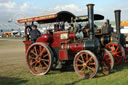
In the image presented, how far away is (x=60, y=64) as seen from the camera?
5172 mm

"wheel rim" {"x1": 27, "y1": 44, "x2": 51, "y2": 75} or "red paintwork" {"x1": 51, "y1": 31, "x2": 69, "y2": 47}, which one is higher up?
"red paintwork" {"x1": 51, "y1": 31, "x2": 69, "y2": 47}

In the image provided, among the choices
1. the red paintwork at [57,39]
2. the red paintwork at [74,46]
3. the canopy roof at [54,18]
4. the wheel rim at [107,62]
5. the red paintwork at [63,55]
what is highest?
the canopy roof at [54,18]

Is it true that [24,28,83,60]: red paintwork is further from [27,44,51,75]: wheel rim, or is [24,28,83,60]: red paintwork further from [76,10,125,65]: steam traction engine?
[76,10,125,65]: steam traction engine

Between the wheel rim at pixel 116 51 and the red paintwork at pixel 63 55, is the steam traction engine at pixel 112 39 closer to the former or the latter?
the wheel rim at pixel 116 51

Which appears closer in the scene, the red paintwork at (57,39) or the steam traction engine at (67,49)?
the steam traction engine at (67,49)

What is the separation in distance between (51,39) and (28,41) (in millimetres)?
1079

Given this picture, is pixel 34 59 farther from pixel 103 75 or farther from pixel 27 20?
pixel 103 75

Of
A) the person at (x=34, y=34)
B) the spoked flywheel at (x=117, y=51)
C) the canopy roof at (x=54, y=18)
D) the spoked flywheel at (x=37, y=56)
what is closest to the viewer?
the spoked flywheel at (x=37, y=56)

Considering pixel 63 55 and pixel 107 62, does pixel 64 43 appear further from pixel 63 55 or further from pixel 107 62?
pixel 107 62

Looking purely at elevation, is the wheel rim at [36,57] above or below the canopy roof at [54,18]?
below

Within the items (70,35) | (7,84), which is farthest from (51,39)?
(7,84)

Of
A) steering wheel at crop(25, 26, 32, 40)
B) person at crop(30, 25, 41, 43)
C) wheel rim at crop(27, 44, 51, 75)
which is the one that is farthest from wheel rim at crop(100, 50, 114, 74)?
steering wheel at crop(25, 26, 32, 40)

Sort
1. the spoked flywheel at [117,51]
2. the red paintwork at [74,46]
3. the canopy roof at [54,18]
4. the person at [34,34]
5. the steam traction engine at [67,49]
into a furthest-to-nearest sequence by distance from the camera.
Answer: the person at [34,34]
the spoked flywheel at [117,51]
the canopy roof at [54,18]
the red paintwork at [74,46]
the steam traction engine at [67,49]

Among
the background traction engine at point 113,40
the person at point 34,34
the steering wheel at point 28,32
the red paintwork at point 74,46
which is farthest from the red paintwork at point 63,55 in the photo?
the steering wheel at point 28,32
